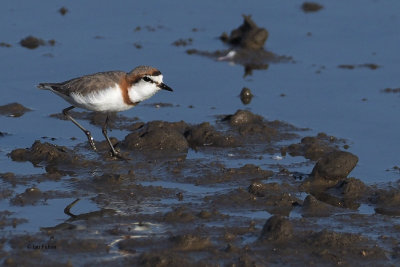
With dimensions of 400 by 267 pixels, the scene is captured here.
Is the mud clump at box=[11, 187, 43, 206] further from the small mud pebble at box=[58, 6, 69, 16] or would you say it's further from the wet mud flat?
the small mud pebble at box=[58, 6, 69, 16]

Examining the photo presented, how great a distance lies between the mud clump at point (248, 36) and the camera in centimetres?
1678

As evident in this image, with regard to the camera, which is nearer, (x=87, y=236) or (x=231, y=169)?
(x=87, y=236)

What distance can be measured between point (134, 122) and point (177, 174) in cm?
217

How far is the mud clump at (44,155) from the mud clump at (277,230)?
3198 mm

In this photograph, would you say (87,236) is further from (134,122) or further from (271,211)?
(134,122)

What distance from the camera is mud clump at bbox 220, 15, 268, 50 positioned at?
16.8 meters

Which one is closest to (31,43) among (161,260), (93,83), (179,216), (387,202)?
(93,83)

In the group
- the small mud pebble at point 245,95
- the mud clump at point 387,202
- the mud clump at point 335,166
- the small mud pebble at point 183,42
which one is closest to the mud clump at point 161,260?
the mud clump at point 387,202

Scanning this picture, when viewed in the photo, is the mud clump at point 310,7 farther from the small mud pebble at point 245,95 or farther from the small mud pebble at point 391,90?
the small mud pebble at point 245,95

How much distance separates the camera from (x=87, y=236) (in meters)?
9.36

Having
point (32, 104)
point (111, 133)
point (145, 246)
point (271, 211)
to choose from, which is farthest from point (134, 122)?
point (145, 246)

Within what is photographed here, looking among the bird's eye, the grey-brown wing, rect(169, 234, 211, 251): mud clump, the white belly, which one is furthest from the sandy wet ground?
the bird's eye

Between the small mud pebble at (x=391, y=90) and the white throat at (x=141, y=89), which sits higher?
the small mud pebble at (x=391, y=90)

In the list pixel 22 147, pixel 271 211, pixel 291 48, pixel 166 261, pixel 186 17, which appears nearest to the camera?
pixel 166 261
